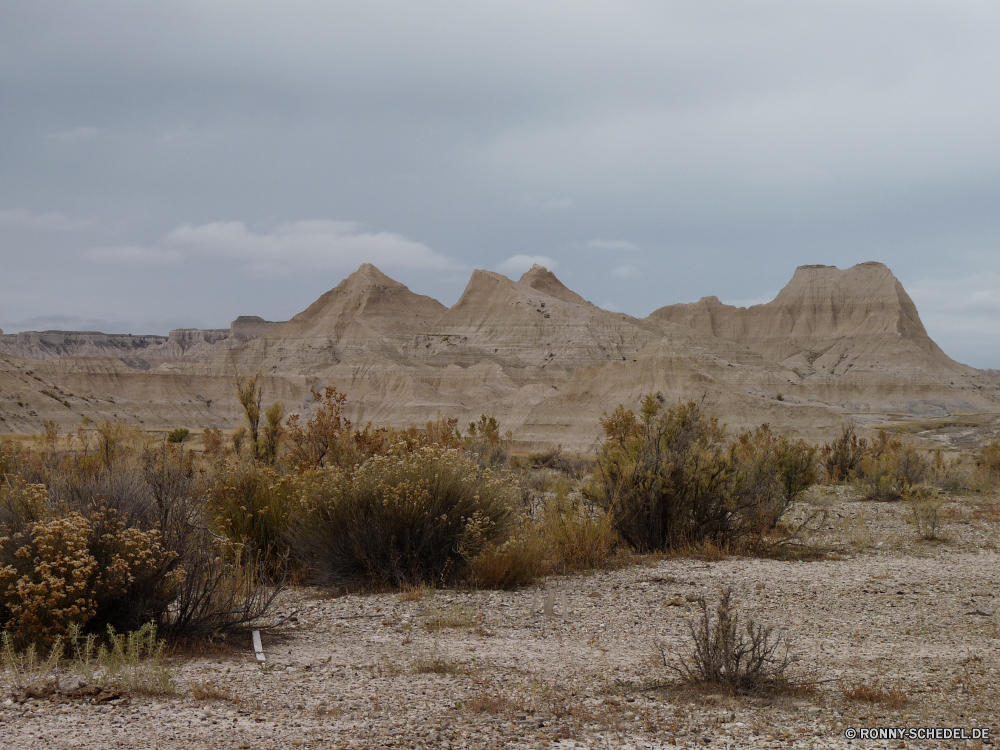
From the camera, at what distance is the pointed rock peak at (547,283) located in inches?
5079

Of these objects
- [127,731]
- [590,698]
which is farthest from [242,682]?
[590,698]

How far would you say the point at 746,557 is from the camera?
32.2 ft

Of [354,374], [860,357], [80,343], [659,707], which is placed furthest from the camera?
[80,343]

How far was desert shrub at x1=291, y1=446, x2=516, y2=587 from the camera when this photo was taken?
308 inches

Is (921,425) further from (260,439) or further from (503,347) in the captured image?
(260,439)

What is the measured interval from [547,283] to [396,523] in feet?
406

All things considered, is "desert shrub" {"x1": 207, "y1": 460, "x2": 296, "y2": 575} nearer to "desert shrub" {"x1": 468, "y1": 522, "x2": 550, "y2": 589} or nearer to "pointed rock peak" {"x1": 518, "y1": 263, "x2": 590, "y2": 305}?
"desert shrub" {"x1": 468, "y1": 522, "x2": 550, "y2": 589}

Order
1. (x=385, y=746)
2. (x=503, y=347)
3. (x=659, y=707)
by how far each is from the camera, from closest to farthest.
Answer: (x=385, y=746)
(x=659, y=707)
(x=503, y=347)

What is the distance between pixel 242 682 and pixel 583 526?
5.21 meters

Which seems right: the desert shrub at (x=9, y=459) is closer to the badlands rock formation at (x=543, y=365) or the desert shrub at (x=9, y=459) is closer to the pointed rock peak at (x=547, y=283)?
the badlands rock formation at (x=543, y=365)

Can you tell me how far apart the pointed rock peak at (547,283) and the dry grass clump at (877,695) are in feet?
403

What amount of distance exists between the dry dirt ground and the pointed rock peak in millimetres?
120495

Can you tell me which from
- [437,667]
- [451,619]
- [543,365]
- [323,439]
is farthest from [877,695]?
[543,365]

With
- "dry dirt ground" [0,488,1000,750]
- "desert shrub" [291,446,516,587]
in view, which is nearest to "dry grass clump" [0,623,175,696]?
"dry dirt ground" [0,488,1000,750]
